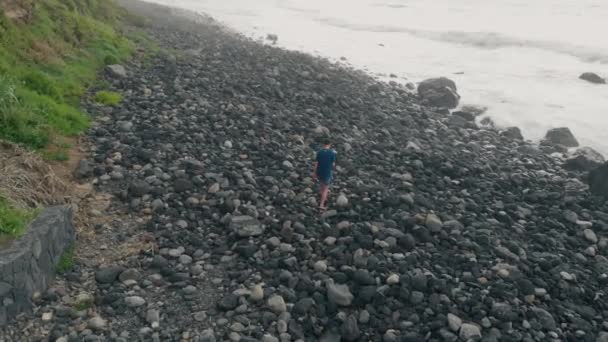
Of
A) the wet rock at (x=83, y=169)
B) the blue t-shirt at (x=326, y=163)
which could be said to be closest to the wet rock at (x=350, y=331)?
the blue t-shirt at (x=326, y=163)

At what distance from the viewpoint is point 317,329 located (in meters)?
8.43

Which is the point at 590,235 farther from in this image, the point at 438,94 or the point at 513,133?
the point at 438,94

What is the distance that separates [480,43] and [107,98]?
125 ft

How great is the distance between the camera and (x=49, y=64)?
54.4ft

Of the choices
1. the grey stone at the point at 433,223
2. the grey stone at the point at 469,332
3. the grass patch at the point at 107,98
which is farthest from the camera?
the grass patch at the point at 107,98

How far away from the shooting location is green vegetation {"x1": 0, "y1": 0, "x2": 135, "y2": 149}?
12.1m

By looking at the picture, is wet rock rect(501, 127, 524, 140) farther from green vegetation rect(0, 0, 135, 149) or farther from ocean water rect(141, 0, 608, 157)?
green vegetation rect(0, 0, 135, 149)

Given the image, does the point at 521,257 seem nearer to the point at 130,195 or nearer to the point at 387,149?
the point at 387,149

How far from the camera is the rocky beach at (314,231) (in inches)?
337

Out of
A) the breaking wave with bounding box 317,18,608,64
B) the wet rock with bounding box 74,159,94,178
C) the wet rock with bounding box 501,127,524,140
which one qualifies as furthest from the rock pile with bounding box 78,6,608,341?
the breaking wave with bounding box 317,18,608,64

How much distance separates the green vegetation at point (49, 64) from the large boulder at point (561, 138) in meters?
18.7

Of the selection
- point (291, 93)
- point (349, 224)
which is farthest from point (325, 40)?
point (349, 224)

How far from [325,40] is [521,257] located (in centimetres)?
3497

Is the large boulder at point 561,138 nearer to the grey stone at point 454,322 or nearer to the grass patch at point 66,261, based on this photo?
the grey stone at point 454,322
